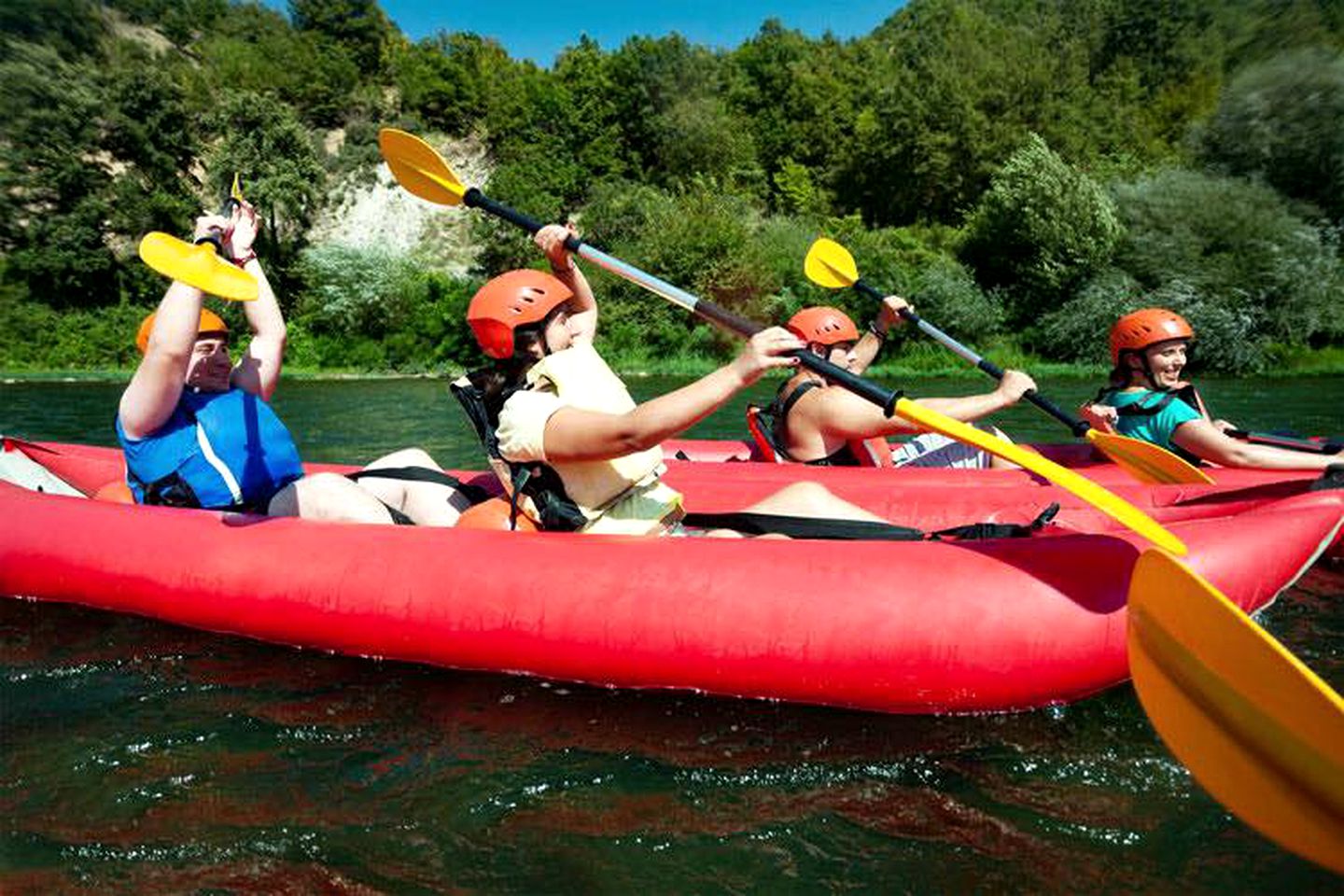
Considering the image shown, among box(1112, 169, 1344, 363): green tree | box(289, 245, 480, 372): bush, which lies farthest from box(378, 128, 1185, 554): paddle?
box(289, 245, 480, 372): bush

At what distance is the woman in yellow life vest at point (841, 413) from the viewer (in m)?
4.22

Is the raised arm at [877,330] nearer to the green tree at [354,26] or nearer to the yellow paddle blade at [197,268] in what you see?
the yellow paddle blade at [197,268]

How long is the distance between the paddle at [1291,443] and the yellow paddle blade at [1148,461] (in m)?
1.15

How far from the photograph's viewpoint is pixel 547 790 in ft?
7.53

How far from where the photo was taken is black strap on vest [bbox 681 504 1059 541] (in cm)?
284

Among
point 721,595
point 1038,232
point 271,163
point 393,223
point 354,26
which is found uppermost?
point 354,26

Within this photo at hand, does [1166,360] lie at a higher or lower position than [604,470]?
higher

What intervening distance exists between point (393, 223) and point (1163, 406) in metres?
29.6

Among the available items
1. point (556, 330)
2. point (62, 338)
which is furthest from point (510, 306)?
point (62, 338)

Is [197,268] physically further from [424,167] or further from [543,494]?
[424,167]

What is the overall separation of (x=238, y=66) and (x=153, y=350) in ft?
130

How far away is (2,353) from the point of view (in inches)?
906

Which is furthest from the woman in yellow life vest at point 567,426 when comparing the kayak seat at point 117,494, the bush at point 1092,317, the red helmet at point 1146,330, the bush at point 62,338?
the bush at point 62,338

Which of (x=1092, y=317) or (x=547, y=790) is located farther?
(x=1092, y=317)
